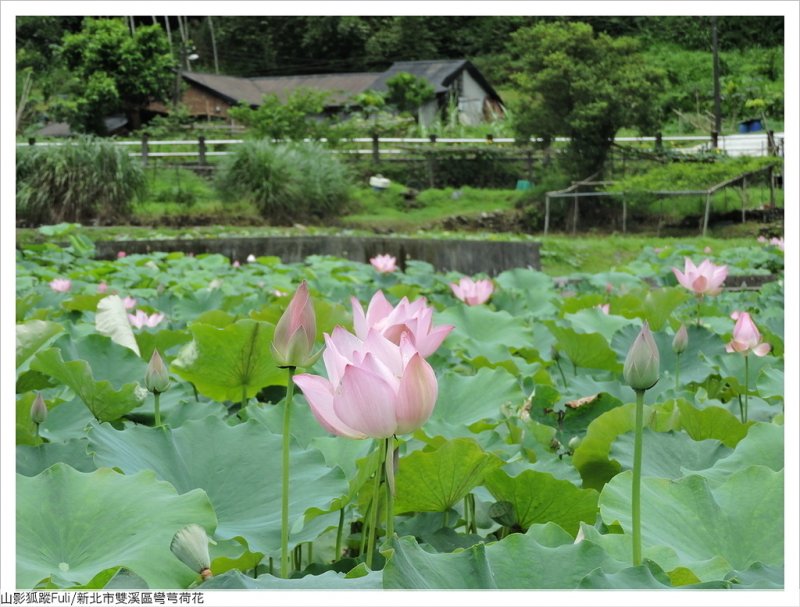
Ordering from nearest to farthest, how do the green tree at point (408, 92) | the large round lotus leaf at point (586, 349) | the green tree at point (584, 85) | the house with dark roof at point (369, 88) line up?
1. the large round lotus leaf at point (586, 349)
2. the green tree at point (584, 85)
3. the green tree at point (408, 92)
4. the house with dark roof at point (369, 88)

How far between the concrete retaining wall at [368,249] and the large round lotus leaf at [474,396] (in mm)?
4562

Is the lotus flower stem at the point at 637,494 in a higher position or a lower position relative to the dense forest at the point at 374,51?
lower

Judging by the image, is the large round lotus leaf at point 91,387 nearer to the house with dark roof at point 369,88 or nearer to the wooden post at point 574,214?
the wooden post at point 574,214

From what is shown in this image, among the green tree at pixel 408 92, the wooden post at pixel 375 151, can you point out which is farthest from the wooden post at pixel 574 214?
the green tree at pixel 408 92

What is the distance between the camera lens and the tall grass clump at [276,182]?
9805 millimetres

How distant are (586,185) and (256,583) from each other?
11.8 meters

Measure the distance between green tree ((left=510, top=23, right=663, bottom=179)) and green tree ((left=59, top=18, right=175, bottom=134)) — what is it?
793 centimetres

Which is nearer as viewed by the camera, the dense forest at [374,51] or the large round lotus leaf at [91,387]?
the large round lotus leaf at [91,387]

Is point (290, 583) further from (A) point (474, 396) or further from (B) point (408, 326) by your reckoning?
(A) point (474, 396)

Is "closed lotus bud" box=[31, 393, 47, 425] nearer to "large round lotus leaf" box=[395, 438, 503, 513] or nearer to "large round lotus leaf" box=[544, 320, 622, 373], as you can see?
"large round lotus leaf" box=[395, 438, 503, 513]

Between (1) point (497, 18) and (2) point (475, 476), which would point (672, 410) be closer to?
(2) point (475, 476)

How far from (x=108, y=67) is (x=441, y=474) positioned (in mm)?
17443

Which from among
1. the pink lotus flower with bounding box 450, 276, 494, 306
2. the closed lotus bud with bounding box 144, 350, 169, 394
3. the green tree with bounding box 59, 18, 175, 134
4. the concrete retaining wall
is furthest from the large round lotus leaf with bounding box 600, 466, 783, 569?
the green tree with bounding box 59, 18, 175, 134

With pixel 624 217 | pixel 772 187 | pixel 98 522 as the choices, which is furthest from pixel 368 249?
pixel 772 187
